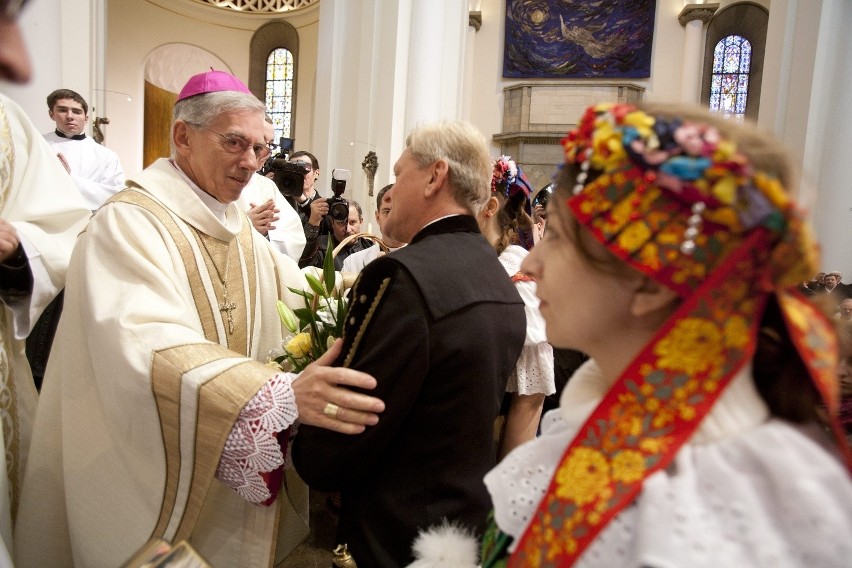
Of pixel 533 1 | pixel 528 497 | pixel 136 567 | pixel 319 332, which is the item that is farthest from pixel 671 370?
pixel 533 1

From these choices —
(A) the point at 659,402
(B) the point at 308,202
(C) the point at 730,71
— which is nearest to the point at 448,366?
(A) the point at 659,402

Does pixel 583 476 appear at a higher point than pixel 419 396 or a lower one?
higher

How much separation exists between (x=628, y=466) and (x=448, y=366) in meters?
0.74

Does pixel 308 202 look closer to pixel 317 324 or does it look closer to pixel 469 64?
pixel 317 324

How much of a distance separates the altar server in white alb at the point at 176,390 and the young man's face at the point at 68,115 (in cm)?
→ 282

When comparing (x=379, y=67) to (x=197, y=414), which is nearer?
(x=197, y=414)

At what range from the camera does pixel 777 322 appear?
2.56ft

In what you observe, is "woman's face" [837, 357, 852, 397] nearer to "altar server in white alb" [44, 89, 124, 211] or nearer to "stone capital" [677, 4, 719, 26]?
"altar server in white alb" [44, 89, 124, 211]

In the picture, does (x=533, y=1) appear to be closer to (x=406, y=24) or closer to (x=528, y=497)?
(x=406, y=24)

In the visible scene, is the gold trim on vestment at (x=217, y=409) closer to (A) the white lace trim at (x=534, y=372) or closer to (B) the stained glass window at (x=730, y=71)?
(A) the white lace trim at (x=534, y=372)

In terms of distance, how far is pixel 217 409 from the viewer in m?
1.62

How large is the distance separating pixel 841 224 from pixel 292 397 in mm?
10264

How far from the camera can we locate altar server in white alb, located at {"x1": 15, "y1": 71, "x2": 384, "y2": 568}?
1623 mm

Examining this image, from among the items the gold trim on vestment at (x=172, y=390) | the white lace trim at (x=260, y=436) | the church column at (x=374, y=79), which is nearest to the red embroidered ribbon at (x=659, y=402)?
the white lace trim at (x=260, y=436)
